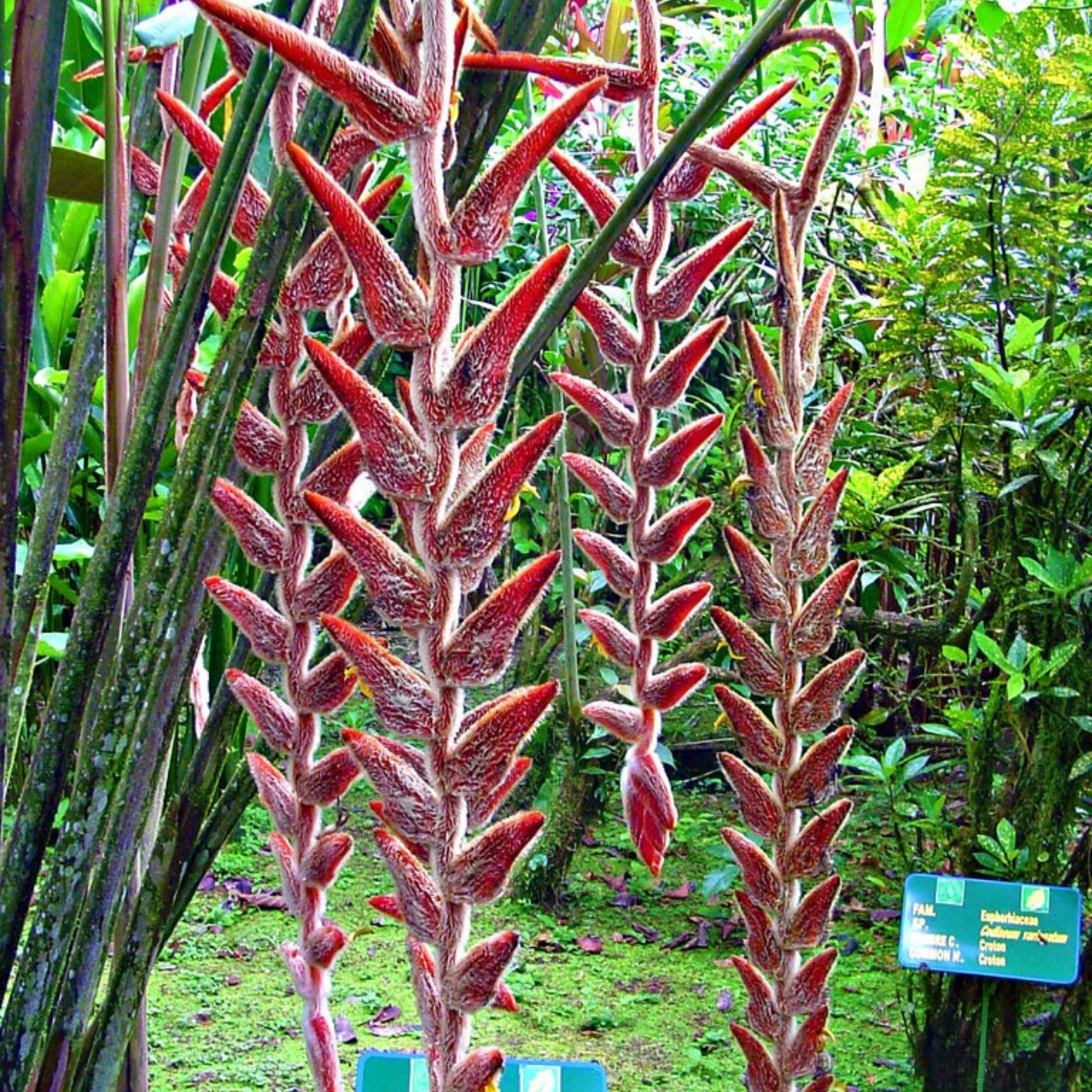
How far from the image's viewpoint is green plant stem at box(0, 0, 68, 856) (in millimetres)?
376

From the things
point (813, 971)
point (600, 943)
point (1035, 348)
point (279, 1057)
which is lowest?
point (279, 1057)

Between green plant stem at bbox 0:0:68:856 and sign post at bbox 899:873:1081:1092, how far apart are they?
0.89 metres

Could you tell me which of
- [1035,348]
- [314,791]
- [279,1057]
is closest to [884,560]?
[1035,348]

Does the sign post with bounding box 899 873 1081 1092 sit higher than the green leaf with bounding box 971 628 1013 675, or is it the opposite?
the green leaf with bounding box 971 628 1013 675

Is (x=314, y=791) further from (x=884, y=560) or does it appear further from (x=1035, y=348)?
(x=884, y=560)

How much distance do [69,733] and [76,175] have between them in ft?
0.85

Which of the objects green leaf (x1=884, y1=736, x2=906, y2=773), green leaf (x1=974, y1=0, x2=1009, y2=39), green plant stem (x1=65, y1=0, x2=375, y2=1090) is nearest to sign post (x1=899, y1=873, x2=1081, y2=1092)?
green leaf (x1=884, y1=736, x2=906, y2=773)

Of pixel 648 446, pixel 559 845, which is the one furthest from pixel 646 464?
pixel 559 845

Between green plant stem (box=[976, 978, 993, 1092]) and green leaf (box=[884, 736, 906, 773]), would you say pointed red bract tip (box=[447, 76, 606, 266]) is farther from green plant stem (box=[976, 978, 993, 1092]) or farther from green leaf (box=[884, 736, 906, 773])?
green leaf (box=[884, 736, 906, 773])

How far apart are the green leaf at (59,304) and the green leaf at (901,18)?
1484 millimetres

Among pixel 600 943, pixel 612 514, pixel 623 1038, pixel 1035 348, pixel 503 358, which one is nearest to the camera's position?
pixel 503 358

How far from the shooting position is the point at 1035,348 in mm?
1354

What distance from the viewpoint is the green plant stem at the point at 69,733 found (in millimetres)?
387

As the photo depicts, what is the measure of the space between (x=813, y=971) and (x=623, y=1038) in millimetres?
1156
